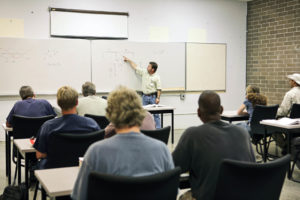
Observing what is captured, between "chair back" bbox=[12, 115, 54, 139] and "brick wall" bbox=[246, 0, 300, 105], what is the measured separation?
5.50 m

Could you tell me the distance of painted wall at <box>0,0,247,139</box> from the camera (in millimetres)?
6773

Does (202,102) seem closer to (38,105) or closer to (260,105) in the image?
(38,105)

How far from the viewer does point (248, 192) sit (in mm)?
1723

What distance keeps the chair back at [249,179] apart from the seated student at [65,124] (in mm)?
1302

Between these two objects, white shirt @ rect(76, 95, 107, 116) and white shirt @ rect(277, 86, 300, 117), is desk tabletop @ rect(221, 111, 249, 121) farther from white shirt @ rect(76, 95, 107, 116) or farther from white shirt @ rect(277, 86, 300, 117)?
white shirt @ rect(76, 95, 107, 116)

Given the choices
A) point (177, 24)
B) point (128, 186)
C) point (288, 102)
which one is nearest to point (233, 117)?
point (288, 102)

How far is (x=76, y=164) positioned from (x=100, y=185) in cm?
130

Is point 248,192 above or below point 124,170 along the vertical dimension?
below

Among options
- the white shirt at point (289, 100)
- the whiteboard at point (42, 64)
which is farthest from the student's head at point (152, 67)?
the white shirt at point (289, 100)

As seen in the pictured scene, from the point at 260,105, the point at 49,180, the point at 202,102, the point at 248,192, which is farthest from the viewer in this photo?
the point at 260,105

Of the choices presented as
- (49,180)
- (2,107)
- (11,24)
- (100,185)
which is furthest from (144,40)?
(100,185)

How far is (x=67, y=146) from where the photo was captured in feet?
8.46

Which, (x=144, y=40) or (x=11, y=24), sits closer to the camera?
(x=11, y=24)

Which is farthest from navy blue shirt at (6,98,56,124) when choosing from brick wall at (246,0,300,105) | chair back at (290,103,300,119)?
A: brick wall at (246,0,300,105)
